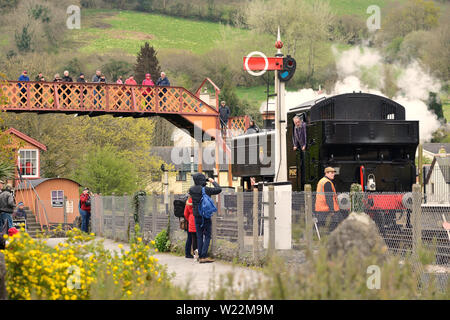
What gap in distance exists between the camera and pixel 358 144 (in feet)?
68.8

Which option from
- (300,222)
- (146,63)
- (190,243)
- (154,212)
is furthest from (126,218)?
(146,63)

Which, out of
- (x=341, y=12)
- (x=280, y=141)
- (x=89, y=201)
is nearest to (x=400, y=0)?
(x=341, y=12)

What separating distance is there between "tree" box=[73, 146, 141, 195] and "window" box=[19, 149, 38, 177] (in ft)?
21.1

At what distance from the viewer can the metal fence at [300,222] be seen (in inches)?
460

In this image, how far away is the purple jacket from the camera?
853 inches

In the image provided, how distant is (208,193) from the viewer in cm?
1623

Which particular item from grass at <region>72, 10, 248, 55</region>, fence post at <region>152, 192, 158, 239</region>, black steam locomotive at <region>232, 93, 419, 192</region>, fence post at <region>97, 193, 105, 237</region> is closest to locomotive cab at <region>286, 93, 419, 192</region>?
black steam locomotive at <region>232, 93, 419, 192</region>

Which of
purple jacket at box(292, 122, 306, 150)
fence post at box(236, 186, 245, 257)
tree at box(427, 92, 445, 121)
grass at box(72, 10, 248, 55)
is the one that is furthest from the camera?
grass at box(72, 10, 248, 55)

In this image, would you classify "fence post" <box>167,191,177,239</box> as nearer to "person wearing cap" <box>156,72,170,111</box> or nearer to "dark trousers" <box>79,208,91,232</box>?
"dark trousers" <box>79,208,91,232</box>

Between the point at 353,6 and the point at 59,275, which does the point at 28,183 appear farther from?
the point at 353,6

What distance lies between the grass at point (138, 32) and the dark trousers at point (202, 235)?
101833 millimetres

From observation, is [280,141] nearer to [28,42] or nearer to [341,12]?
[28,42]

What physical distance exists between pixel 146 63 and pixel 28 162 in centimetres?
5564

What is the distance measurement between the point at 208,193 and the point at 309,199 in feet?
10.5
